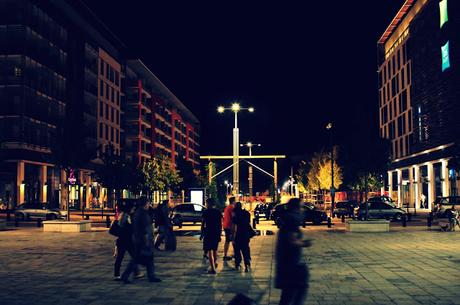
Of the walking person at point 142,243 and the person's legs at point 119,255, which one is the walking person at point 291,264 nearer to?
the walking person at point 142,243

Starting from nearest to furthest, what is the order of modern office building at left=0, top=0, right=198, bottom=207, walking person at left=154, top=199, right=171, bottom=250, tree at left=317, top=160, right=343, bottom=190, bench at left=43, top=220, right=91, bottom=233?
walking person at left=154, top=199, right=171, bottom=250 < bench at left=43, top=220, right=91, bottom=233 < modern office building at left=0, top=0, right=198, bottom=207 < tree at left=317, top=160, right=343, bottom=190

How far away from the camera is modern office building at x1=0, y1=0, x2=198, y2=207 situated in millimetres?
55594

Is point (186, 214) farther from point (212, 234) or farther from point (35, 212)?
point (212, 234)

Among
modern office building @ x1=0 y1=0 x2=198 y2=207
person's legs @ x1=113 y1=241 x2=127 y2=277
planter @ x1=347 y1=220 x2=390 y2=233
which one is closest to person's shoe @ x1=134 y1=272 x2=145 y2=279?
person's legs @ x1=113 y1=241 x2=127 y2=277

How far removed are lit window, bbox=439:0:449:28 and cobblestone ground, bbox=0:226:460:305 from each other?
142 feet

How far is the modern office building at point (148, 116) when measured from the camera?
309 feet

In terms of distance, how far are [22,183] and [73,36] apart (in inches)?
→ 816

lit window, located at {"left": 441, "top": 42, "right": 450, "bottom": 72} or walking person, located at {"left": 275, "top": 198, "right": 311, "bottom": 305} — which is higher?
lit window, located at {"left": 441, "top": 42, "right": 450, "bottom": 72}

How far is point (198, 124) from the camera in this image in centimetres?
17175

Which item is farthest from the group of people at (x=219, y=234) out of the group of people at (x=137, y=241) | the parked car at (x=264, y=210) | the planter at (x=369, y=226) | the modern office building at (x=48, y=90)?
the modern office building at (x=48, y=90)

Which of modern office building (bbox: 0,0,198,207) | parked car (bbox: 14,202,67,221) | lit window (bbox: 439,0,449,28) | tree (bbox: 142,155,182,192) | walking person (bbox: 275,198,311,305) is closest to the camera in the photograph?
walking person (bbox: 275,198,311,305)

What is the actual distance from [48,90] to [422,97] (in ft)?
135

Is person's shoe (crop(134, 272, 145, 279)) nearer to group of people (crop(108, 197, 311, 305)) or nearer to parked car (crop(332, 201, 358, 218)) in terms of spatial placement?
group of people (crop(108, 197, 311, 305))

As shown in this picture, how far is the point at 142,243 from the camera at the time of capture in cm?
1217
